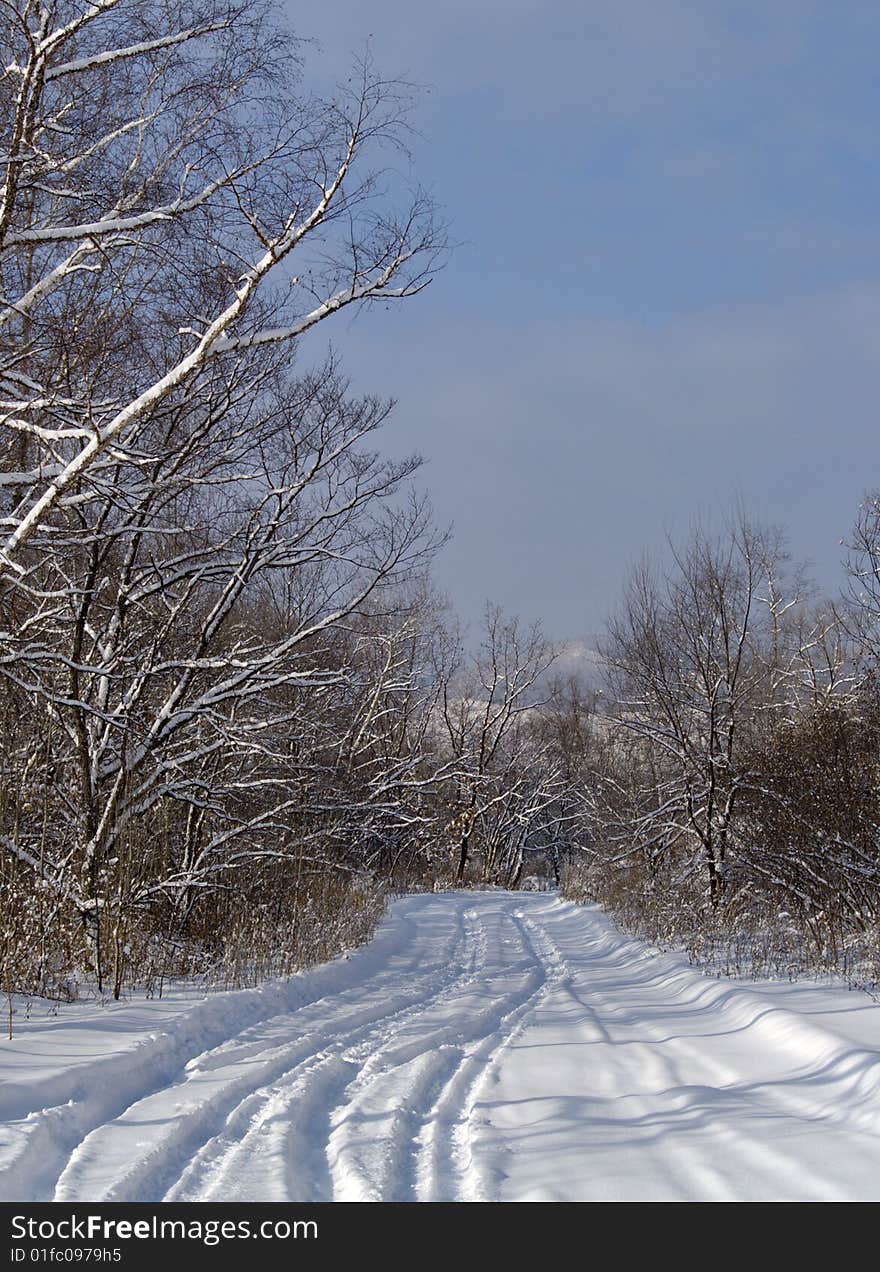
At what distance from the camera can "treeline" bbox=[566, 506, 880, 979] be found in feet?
39.7

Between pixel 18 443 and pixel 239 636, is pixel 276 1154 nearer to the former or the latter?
pixel 18 443

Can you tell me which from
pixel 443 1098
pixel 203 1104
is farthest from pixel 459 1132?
pixel 203 1104

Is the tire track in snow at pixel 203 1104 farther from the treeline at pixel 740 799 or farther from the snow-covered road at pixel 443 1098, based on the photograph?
the treeline at pixel 740 799

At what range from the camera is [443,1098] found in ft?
17.1

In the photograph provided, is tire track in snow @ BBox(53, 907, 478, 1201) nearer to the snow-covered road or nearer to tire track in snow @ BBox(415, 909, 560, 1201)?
the snow-covered road

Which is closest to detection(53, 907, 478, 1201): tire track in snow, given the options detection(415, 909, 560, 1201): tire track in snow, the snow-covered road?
the snow-covered road

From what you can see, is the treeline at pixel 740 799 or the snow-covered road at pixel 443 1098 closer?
the snow-covered road at pixel 443 1098

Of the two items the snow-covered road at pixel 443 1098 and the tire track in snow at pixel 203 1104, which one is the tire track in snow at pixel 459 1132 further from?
the tire track in snow at pixel 203 1104

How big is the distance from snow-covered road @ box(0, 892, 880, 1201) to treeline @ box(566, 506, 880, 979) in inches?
119

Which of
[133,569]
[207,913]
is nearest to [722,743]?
[207,913]

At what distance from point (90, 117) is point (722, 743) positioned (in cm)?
1382

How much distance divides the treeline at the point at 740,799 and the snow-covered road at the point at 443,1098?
3023 mm

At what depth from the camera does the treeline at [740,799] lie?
1209 cm

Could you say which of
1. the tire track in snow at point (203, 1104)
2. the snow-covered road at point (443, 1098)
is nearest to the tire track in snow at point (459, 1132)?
the snow-covered road at point (443, 1098)
